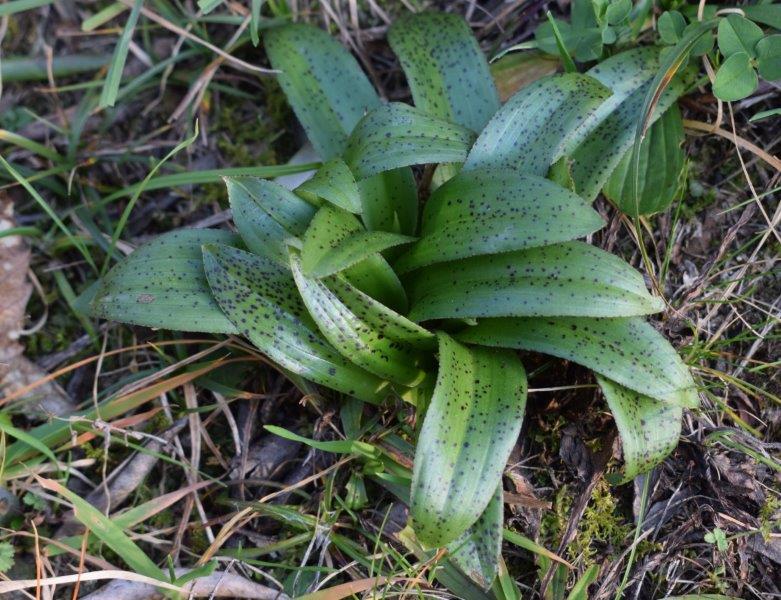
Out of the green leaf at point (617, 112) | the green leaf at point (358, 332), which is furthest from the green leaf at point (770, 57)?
the green leaf at point (358, 332)

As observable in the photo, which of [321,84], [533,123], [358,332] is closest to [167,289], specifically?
[358,332]

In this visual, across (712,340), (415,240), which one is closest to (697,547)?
(712,340)

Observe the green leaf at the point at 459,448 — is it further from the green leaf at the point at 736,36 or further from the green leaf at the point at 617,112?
the green leaf at the point at 736,36

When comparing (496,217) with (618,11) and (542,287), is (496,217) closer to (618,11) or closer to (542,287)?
(542,287)

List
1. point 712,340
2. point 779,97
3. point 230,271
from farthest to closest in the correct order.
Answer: point 779,97 < point 712,340 < point 230,271

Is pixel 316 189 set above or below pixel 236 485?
above

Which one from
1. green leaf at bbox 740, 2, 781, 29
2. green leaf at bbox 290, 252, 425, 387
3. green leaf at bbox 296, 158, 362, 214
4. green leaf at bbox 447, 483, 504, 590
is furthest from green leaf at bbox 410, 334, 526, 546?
green leaf at bbox 740, 2, 781, 29

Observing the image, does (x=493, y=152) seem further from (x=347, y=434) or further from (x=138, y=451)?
(x=138, y=451)
